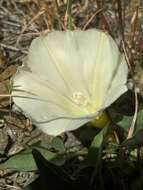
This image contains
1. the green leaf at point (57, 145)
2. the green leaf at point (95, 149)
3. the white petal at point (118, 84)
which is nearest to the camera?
the white petal at point (118, 84)

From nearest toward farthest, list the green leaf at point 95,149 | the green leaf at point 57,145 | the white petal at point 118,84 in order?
the white petal at point 118,84 < the green leaf at point 95,149 < the green leaf at point 57,145

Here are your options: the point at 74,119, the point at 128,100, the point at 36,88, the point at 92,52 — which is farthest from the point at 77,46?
the point at 128,100

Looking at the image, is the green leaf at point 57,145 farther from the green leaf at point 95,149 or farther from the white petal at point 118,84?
A: the white petal at point 118,84

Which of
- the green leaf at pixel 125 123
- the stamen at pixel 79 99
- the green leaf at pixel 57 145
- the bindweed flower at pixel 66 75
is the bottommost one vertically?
the green leaf at pixel 57 145

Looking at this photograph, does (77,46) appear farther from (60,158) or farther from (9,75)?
(9,75)

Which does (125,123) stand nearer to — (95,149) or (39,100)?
(95,149)

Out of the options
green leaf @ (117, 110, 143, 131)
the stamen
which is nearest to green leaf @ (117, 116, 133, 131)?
green leaf @ (117, 110, 143, 131)

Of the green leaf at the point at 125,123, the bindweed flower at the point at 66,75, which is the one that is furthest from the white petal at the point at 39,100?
the green leaf at the point at 125,123

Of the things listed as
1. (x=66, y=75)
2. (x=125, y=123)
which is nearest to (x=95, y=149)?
(x=125, y=123)
